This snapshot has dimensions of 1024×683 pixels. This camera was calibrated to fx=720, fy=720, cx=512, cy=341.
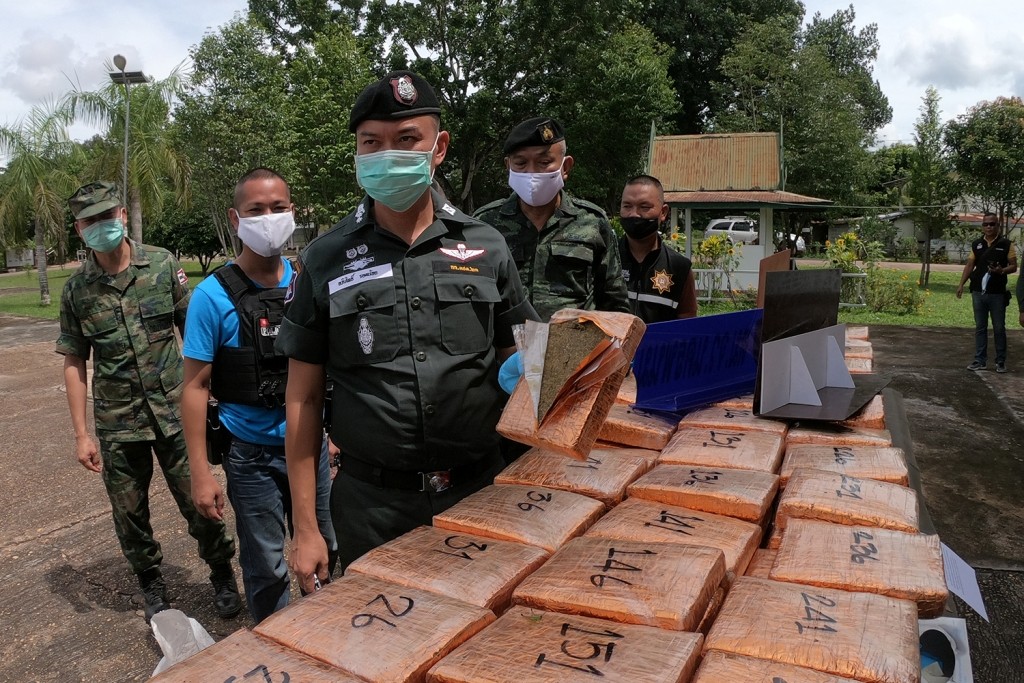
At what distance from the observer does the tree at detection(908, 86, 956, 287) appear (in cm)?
1764

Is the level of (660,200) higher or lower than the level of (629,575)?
higher

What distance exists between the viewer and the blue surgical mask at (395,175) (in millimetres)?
1852

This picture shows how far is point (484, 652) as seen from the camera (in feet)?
3.74

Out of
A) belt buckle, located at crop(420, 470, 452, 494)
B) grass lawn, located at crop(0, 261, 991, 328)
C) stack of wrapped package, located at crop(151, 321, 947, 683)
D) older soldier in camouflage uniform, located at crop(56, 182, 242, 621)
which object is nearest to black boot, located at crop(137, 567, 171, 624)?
older soldier in camouflage uniform, located at crop(56, 182, 242, 621)

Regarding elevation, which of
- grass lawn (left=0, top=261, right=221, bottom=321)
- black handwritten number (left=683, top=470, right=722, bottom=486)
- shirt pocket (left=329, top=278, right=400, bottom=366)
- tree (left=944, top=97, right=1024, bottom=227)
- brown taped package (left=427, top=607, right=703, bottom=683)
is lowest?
grass lawn (left=0, top=261, right=221, bottom=321)

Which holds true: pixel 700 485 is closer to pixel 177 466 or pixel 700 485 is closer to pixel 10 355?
pixel 177 466

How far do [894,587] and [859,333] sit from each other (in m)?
2.91

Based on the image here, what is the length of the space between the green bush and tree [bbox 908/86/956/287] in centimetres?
418

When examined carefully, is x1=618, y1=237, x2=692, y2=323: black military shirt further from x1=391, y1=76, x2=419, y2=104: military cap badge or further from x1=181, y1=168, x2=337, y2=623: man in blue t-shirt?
x1=391, y1=76, x2=419, y2=104: military cap badge

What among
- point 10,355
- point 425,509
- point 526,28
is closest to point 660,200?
point 425,509

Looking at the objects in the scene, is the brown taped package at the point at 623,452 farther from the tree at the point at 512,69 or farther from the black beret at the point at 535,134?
the tree at the point at 512,69

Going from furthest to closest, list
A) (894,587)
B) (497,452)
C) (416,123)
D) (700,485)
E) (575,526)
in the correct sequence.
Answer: (497,452), (416,123), (700,485), (575,526), (894,587)

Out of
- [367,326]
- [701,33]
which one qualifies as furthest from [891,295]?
[701,33]

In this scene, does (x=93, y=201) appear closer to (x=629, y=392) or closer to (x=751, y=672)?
(x=629, y=392)
